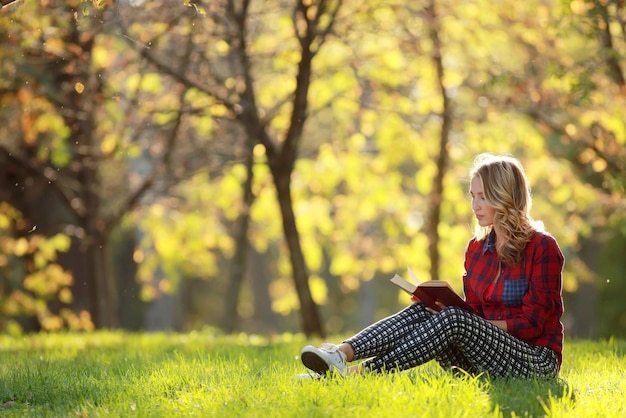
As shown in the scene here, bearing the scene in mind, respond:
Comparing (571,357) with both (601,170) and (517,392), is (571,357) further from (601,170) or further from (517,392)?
(601,170)

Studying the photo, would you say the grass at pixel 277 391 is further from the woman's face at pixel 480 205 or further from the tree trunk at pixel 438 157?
the tree trunk at pixel 438 157

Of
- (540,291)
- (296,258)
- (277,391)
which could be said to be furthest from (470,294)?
(296,258)

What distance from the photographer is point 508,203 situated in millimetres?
5078

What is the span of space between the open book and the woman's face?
47 centimetres

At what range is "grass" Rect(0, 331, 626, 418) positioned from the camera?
423cm

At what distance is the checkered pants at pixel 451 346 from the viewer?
4.82 metres

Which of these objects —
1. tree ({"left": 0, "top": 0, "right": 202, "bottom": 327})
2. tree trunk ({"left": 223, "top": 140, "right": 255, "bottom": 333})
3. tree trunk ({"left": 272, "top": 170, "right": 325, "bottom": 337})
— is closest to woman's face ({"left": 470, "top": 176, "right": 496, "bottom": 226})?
tree trunk ({"left": 272, "top": 170, "right": 325, "bottom": 337})

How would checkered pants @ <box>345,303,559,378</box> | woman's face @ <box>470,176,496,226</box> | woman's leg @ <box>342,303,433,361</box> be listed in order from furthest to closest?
woman's face @ <box>470,176,496,226</box> < woman's leg @ <box>342,303,433,361</box> < checkered pants @ <box>345,303,559,378</box>

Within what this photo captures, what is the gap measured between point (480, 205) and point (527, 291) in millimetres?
540

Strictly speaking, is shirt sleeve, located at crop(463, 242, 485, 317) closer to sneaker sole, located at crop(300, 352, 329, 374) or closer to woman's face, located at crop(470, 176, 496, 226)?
woman's face, located at crop(470, 176, 496, 226)

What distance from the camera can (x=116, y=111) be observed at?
12.1 meters

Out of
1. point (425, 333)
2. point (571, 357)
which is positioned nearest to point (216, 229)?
point (571, 357)

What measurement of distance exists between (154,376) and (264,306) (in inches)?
1039

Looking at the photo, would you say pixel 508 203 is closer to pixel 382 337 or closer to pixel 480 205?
pixel 480 205
